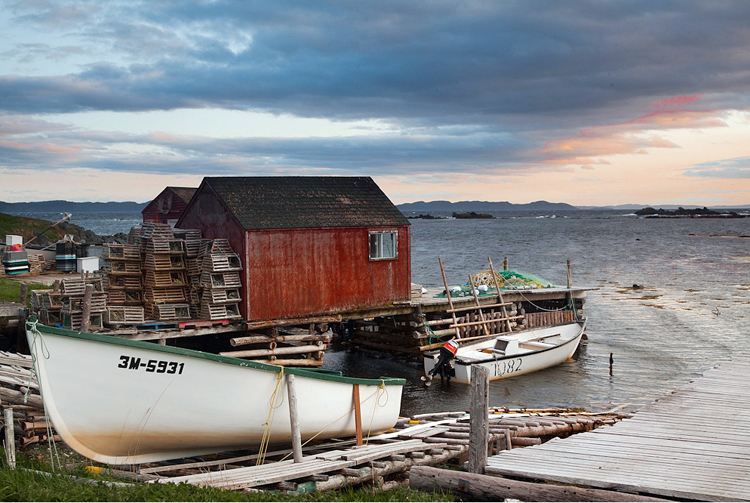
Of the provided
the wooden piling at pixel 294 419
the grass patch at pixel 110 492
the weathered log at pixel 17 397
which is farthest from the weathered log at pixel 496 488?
the weathered log at pixel 17 397

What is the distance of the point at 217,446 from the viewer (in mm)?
11750

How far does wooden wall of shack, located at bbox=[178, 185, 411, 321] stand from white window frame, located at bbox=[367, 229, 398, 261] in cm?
16

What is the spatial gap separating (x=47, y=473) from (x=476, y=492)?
228 inches

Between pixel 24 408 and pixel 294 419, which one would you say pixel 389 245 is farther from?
pixel 24 408

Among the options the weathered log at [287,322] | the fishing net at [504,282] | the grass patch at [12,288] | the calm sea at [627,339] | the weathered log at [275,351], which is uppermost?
the grass patch at [12,288]

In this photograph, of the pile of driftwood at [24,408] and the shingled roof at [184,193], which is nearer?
the pile of driftwood at [24,408]

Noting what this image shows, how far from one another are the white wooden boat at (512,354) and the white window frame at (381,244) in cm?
383

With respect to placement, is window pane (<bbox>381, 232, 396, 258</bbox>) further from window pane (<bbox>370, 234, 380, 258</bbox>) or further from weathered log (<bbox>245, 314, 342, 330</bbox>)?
weathered log (<bbox>245, 314, 342, 330</bbox>)

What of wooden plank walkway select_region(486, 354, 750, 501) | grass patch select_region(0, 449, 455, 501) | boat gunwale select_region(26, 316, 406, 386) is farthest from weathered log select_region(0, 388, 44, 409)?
wooden plank walkway select_region(486, 354, 750, 501)

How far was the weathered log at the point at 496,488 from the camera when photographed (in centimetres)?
816

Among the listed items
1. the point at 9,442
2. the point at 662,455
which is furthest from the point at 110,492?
the point at 662,455

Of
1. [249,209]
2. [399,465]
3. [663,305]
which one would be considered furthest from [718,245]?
[399,465]

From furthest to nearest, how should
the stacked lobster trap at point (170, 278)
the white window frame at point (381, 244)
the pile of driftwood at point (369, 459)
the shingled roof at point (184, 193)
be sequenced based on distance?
the shingled roof at point (184, 193), the white window frame at point (381, 244), the stacked lobster trap at point (170, 278), the pile of driftwood at point (369, 459)

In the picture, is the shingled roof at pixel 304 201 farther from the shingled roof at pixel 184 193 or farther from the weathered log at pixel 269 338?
the shingled roof at pixel 184 193
